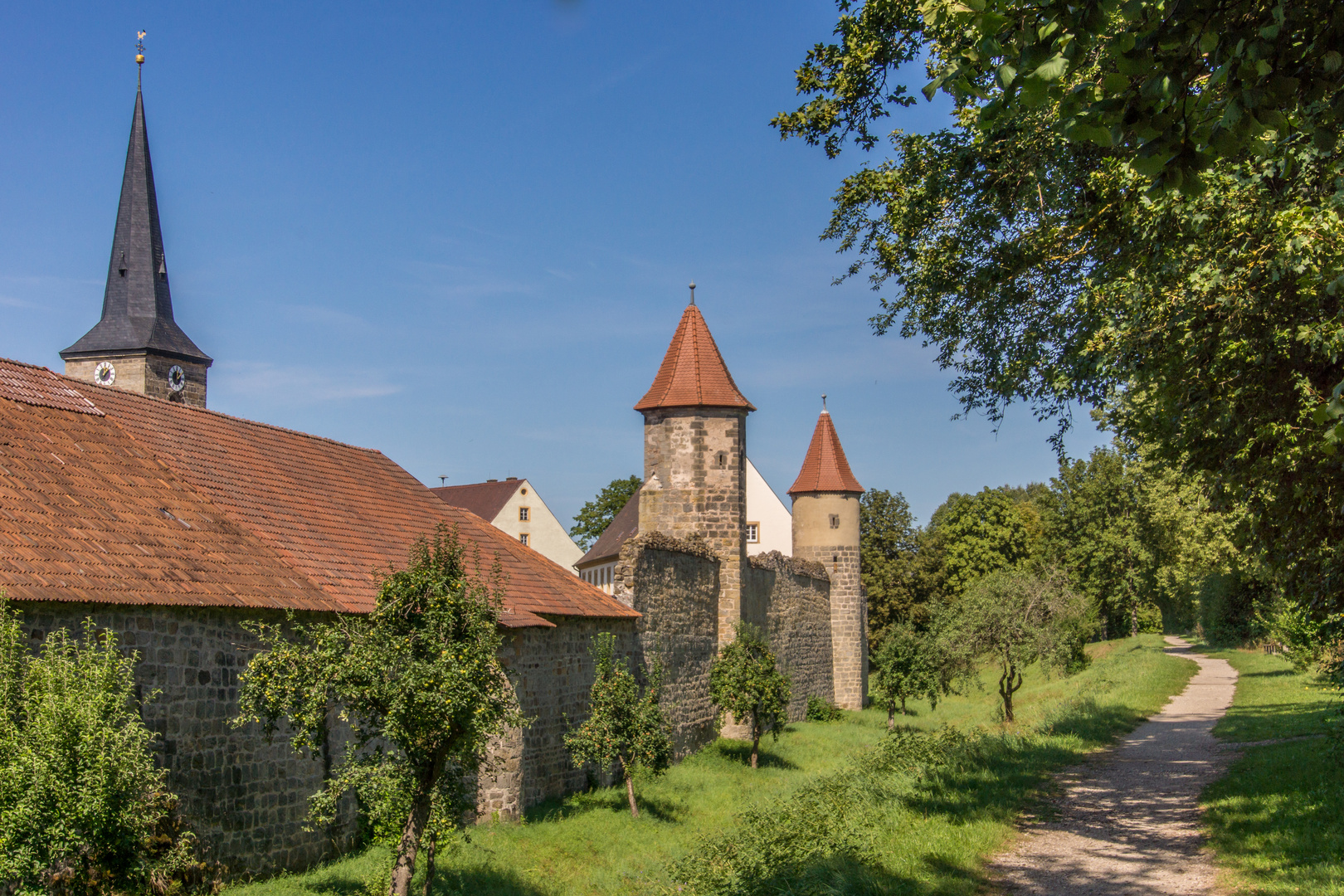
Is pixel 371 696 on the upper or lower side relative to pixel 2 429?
lower

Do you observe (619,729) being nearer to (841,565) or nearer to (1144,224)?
(1144,224)

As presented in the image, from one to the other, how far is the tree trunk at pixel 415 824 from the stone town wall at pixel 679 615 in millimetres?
10130

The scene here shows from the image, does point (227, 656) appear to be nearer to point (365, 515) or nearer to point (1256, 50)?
point (365, 515)

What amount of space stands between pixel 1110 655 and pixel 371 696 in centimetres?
4041

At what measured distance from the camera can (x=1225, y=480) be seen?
878cm

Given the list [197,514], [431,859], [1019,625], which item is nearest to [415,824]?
[431,859]

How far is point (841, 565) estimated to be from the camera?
33.9 meters

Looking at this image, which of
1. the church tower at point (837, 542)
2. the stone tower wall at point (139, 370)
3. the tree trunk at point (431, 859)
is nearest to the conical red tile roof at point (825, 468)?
the church tower at point (837, 542)

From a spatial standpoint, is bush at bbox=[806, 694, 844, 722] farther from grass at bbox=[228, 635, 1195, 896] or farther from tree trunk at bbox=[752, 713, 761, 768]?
tree trunk at bbox=[752, 713, 761, 768]

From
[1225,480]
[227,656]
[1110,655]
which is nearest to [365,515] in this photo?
[227,656]

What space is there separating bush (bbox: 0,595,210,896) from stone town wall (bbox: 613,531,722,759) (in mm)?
11759

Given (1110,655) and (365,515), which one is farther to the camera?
(1110,655)

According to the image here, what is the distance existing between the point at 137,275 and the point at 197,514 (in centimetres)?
2758

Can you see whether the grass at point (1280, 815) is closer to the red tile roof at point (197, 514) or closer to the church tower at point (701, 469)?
the red tile roof at point (197, 514)
